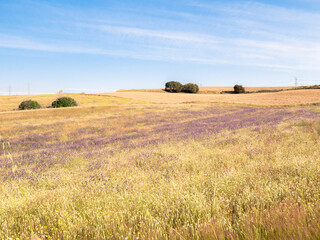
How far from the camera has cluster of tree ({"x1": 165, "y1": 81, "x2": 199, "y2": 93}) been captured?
108 m

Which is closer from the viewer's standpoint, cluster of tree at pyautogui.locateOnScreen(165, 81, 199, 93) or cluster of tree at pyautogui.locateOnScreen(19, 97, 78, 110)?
cluster of tree at pyautogui.locateOnScreen(19, 97, 78, 110)

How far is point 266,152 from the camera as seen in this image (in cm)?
605

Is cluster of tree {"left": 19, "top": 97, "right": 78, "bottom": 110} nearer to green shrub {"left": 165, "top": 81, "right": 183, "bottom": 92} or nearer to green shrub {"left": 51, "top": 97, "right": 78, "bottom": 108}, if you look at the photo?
green shrub {"left": 51, "top": 97, "right": 78, "bottom": 108}

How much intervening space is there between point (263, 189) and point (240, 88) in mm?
99929

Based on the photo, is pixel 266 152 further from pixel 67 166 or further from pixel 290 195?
pixel 67 166

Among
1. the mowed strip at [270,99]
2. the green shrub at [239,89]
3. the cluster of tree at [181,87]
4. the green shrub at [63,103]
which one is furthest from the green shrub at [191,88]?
the green shrub at [63,103]

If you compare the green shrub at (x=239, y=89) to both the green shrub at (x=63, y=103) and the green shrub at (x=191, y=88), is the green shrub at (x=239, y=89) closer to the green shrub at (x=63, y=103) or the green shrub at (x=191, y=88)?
the green shrub at (x=191, y=88)

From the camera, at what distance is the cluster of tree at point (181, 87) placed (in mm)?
107938

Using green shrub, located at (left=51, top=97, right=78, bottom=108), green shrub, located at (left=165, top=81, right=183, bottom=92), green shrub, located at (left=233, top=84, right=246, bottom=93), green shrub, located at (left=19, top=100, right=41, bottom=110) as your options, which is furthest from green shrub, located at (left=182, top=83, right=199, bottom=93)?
green shrub, located at (left=19, top=100, right=41, bottom=110)

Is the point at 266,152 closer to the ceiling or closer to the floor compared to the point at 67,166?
closer to the ceiling

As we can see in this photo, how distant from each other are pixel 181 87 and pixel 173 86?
5502mm

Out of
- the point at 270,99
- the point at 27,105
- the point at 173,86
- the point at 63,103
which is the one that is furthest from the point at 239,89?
the point at 27,105

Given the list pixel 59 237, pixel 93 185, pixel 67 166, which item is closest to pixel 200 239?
pixel 59 237

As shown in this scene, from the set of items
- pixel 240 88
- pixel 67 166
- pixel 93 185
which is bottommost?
pixel 67 166
